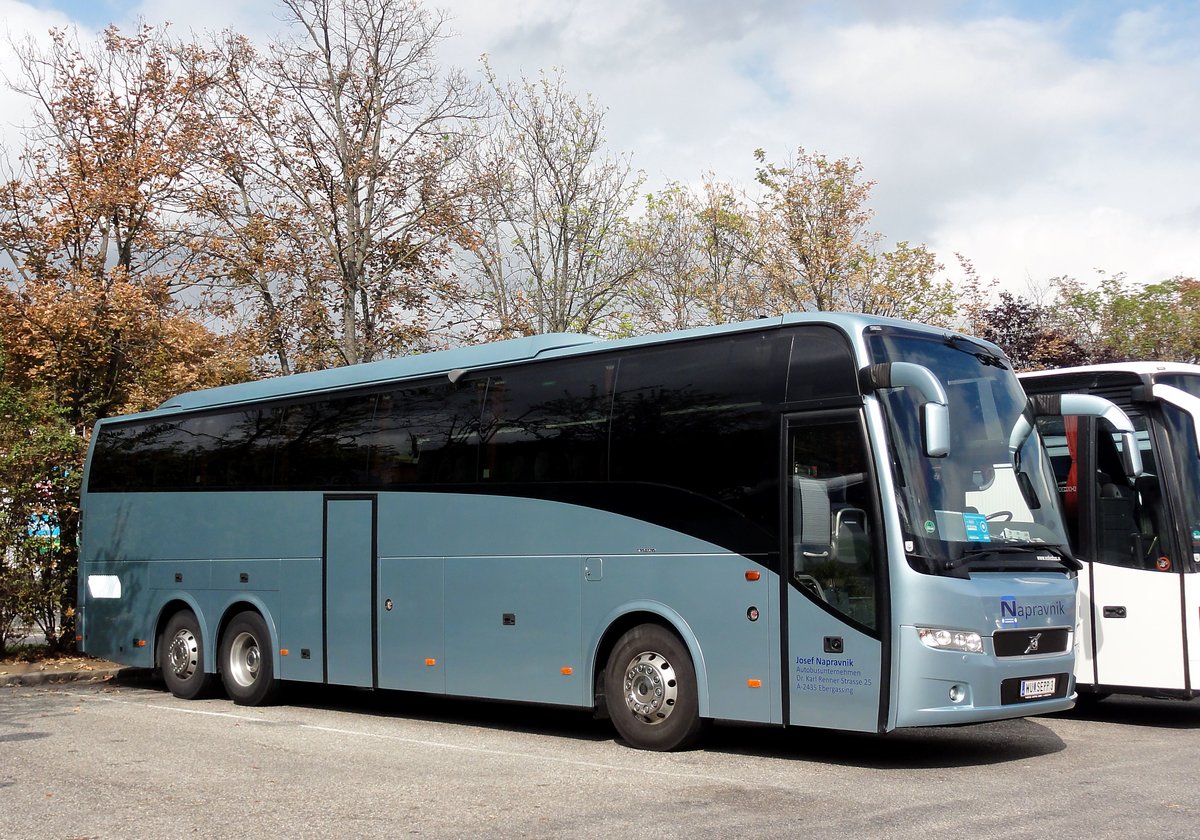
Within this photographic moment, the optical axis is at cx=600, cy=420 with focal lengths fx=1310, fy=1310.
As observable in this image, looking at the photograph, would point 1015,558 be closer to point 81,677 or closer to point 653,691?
point 653,691

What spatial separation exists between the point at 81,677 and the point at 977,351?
13655 mm

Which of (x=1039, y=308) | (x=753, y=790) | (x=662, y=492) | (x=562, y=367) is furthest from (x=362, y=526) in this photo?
(x=1039, y=308)

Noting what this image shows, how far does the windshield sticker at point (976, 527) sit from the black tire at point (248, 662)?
884 centimetres

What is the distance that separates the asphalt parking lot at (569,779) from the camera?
747cm

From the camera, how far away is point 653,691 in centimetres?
1095

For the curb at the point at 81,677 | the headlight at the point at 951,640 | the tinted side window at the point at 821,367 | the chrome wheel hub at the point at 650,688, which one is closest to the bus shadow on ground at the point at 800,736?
the chrome wheel hub at the point at 650,688

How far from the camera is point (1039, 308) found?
35.2 m

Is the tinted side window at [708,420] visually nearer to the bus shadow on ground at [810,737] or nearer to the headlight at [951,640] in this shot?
the headlight at [951,640]

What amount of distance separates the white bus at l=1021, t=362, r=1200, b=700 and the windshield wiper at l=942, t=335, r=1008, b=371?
1710 mm

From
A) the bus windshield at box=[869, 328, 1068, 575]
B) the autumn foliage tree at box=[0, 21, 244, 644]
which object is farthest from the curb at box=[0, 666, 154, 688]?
the bus windshield at box=[869, 328, 1068, 575]

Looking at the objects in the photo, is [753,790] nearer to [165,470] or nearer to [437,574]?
[437,574]

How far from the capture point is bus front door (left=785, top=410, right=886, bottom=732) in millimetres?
9500

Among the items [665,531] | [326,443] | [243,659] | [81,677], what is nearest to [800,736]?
[665,531]

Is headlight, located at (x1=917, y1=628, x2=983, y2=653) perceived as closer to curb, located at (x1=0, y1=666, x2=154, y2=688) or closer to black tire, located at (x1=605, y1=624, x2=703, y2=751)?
black tire, located at (x1=605, y1=624, x2=703, y2=751)
